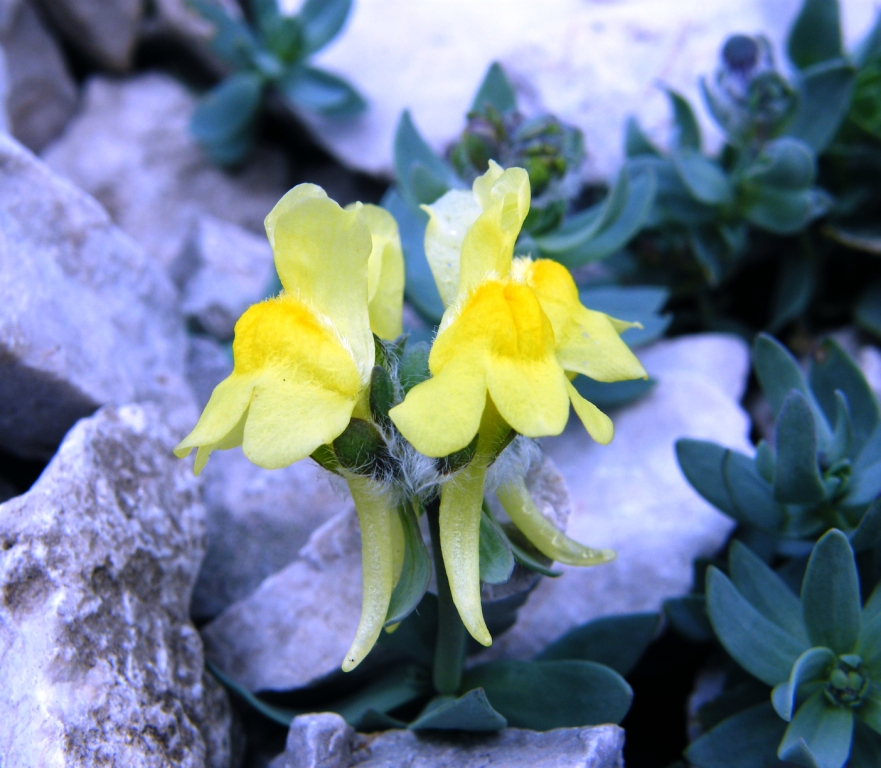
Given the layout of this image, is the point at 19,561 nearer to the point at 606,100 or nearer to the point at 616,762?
the point at 616,762

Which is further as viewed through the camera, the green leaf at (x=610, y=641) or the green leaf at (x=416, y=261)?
the green leaf at (x=416, y=261)

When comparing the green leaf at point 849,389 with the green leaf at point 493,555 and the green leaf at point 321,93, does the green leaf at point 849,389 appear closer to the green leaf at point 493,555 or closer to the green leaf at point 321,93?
the green leaf at point 493,555

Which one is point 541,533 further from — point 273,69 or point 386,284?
point 273,69

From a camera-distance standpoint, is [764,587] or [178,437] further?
[178,437]

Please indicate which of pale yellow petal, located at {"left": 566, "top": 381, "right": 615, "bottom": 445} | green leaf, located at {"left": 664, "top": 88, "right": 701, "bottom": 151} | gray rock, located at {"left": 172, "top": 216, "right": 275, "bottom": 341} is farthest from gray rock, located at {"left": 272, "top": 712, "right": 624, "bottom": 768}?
green leaf, located at {"left": 664, "top": 88, "right": 701, "bottom": 151}

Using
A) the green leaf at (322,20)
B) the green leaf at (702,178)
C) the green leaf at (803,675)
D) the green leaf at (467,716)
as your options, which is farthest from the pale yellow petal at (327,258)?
the green leaf at (322,20)

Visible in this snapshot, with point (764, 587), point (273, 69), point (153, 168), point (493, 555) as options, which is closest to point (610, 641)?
point (764, 587)
